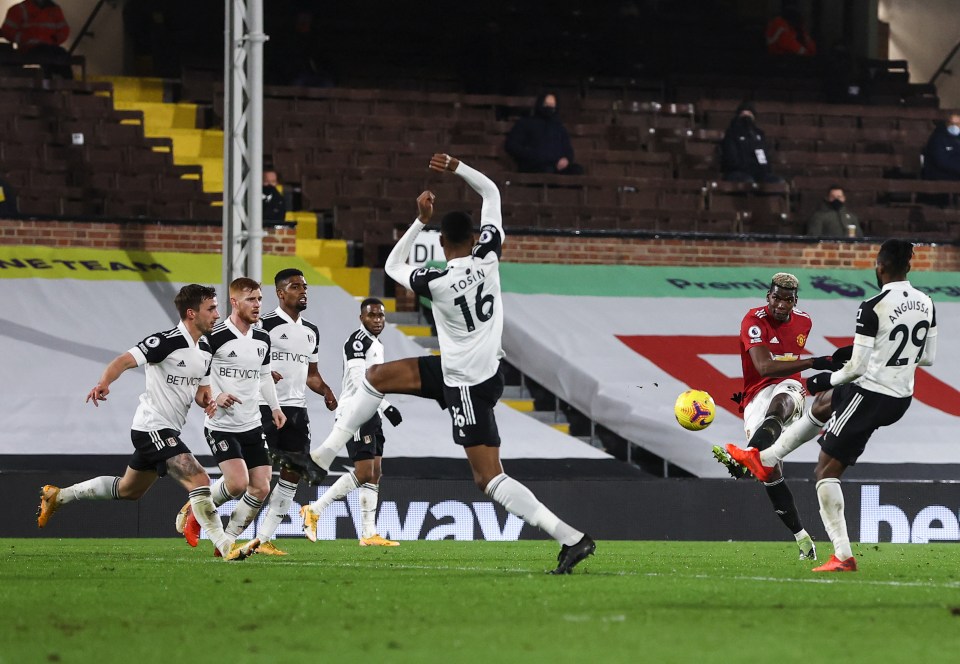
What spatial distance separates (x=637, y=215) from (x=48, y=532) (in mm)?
10153

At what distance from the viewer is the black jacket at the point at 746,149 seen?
75.6 feet

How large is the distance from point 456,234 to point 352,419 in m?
1.28

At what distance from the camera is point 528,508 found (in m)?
8.62

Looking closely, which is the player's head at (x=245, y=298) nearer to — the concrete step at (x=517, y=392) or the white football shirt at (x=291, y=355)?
the white football shirt at (x=291, y=355)

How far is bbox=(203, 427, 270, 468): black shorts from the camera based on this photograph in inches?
436

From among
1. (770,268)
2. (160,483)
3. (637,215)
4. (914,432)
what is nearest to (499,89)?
(637,215)

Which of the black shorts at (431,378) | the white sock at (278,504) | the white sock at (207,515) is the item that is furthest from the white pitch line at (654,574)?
the black shorts at (431,378)

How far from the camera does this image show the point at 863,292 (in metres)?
21.4

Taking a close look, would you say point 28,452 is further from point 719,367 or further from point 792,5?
point 792,5

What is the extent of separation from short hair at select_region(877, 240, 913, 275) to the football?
350cm

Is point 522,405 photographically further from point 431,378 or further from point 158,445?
point 431,378

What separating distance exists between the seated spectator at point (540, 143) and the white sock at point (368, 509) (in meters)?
8.88

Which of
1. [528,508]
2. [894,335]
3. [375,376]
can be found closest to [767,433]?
[894,335]

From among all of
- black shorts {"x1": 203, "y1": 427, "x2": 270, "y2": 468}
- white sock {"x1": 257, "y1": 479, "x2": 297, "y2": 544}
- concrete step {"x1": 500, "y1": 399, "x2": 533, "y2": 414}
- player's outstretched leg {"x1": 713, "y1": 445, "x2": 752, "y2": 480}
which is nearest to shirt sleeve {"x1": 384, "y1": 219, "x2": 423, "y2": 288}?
black shorts {"x1": 203, "y1": 427, "x2": 270, "y2": 468}
